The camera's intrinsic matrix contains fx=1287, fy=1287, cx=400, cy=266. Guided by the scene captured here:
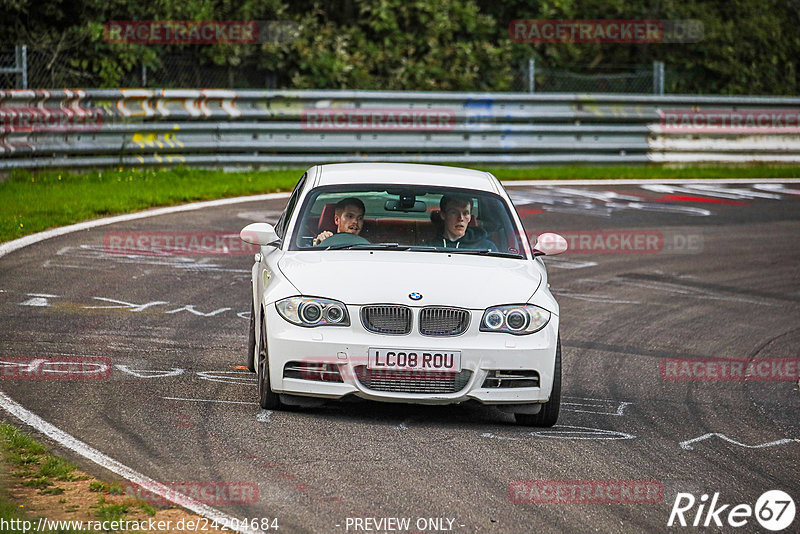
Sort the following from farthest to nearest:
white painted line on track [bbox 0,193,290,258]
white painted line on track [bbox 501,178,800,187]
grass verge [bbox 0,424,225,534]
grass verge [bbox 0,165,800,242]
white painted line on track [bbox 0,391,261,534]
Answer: white painted line on track [bbox 501,178,800,187] → grass verge [bbox 0,165,800,242] → white painted line on track [bbox 0,193,290,258] → white painted line on track [bbox 0,391,261,534] → grass verge [bbox 0,424,225,534]

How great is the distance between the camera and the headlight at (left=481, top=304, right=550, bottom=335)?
24.6ft

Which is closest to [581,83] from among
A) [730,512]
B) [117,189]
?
[117,189]

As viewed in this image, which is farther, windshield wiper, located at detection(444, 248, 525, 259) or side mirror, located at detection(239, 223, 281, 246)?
side mirror, located at detection(239, 223, 281, 246)

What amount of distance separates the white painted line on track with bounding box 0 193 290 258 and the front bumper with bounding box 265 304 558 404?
21.1 ft

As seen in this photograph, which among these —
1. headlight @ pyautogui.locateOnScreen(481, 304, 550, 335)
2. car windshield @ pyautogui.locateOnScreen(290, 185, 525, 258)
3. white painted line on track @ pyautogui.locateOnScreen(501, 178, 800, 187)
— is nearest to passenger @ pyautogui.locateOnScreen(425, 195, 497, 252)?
car windshield @ pyautogui.locateOnScreen(290, 185, 525, 258)

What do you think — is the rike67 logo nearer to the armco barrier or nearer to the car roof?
the car roof

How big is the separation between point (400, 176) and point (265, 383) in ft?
6.59

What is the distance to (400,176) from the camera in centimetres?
891

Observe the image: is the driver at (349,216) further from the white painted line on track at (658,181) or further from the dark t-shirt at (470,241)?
the white painted line on track at (658,181)

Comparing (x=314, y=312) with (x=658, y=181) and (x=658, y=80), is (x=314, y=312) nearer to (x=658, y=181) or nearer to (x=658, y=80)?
(x=658, y=181)

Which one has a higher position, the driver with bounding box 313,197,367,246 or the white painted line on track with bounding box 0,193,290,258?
the driver with bounding box 313,197,367,246

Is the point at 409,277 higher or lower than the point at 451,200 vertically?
lower

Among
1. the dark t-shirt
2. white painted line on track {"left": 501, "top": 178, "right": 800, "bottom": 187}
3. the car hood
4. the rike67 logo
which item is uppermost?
the dark t-shirt

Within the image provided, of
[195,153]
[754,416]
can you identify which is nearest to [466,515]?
[754,416]
